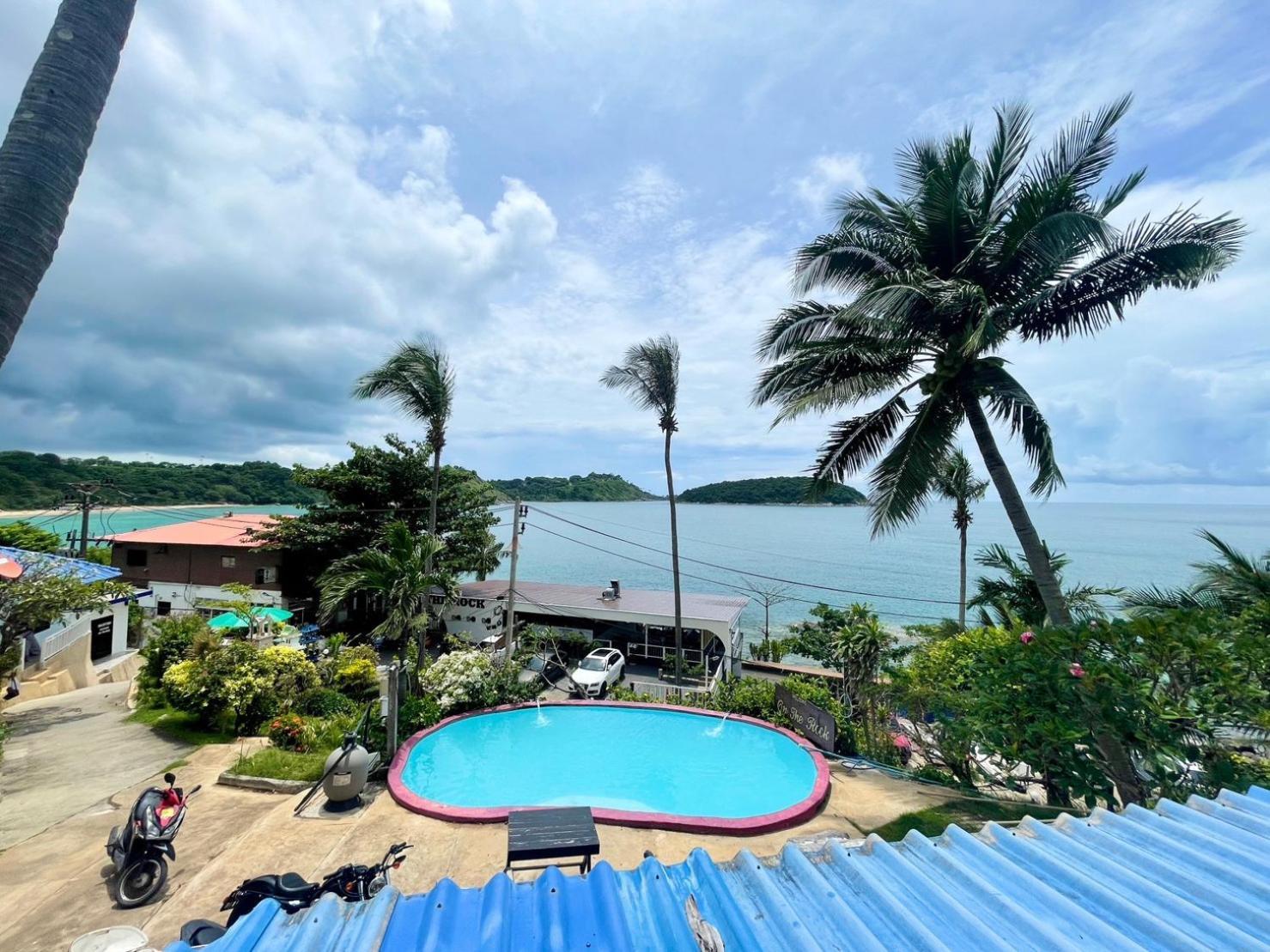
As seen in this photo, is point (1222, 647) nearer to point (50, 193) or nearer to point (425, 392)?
point (50, 193)

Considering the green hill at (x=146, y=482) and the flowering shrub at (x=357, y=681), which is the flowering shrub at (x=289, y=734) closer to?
the flowering shrub at (x=357, y=681)

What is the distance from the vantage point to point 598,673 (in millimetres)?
16984

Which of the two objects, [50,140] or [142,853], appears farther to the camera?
[142,853]

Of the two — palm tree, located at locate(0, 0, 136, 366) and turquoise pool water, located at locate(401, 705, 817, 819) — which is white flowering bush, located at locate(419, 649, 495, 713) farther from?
palm tree, located at locate(0, 0, 136, 366)

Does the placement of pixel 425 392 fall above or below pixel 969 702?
above

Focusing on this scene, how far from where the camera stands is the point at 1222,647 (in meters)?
5.64

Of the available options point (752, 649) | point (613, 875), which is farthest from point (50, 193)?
point (752, 649)

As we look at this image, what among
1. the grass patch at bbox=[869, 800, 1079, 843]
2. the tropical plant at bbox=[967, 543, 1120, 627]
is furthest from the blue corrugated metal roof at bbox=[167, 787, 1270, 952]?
the tropical plant at bbox=[967, 543, 1120, 627]

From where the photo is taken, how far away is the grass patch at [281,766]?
8591 millimetres

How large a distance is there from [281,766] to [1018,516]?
1257 cm

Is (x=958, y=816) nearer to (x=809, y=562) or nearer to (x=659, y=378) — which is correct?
(x=659, y=378)

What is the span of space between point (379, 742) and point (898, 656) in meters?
13.4

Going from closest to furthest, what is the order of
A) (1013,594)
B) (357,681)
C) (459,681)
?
(459,681) < (357,681) < (1013,594)

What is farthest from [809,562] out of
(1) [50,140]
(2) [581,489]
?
(1) [50,140]
